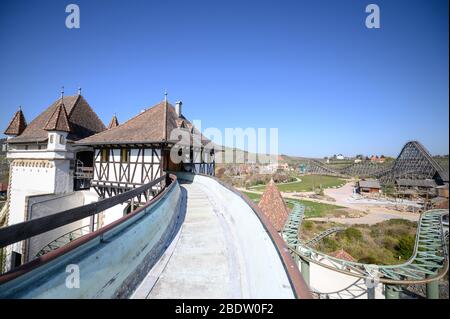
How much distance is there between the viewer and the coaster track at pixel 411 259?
30.6ft

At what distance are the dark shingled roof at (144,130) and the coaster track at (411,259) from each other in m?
9.21

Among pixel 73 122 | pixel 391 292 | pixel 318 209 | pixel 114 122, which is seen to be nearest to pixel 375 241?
pixel 318 209

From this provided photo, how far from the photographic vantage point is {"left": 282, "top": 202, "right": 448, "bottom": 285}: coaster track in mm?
9312

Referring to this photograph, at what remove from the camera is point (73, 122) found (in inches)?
675

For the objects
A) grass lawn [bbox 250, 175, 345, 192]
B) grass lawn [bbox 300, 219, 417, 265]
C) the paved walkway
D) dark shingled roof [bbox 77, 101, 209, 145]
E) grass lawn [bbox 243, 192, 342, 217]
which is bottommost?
grass lawn [bbox 300, 219, 417, 265]

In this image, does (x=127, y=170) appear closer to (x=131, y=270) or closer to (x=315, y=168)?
(x=131, y=270)

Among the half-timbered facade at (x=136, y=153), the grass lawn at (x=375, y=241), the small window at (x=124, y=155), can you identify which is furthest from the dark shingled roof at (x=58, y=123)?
the grass lawn at (x=375, y=241)

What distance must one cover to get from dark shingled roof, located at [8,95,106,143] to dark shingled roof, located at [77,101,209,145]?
12.4 ft

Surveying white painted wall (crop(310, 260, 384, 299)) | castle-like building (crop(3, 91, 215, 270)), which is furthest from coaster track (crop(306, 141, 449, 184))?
castle-like building (crop(3, 91, 215, 270))

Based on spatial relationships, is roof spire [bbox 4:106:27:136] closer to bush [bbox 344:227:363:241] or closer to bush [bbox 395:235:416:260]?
bush [bbox 344:227:363:241]

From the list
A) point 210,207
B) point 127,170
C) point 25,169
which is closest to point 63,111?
point 25,169

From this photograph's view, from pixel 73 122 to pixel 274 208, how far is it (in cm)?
1710

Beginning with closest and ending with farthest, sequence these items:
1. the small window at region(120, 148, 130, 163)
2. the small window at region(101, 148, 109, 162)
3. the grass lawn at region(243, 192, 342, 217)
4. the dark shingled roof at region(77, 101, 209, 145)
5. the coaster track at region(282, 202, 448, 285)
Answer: the coaster track at region(282, 202, 448, 285) → the dark shingled roof at region(77, 101, 209, 145) → the small window at region(120, 148, 130, 163) → the small window at region(101, 148, 109, 162) → the grass lawn at region(243, 192, 342, 217)

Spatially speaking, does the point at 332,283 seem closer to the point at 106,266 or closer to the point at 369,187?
the point at 106,266
